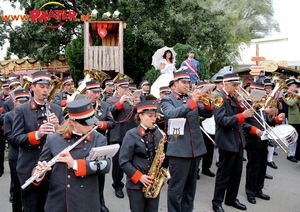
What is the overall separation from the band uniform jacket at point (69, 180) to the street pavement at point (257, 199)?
285 cm

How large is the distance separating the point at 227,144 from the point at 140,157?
2.10 m

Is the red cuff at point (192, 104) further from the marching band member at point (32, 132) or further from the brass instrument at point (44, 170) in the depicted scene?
the brass instrument at point (44, 170)

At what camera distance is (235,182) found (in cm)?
611

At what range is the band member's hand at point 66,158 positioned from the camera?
3166mm

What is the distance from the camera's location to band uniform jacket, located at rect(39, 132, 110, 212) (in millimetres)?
3361

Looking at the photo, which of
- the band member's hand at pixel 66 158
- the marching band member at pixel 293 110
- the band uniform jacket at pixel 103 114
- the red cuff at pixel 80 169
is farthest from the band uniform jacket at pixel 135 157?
the marching band member at pixel 293 110

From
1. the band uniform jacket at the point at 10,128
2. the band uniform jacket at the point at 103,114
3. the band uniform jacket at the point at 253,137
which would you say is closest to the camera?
the band uniform jacket at the point at 10,128

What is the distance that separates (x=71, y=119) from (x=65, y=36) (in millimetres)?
22729

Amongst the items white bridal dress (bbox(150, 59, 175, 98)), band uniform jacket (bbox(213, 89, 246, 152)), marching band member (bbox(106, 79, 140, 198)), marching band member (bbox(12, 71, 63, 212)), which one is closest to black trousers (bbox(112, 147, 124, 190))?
marching band member (bbox(106, 79, 140, 198))

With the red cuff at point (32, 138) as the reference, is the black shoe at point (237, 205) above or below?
below

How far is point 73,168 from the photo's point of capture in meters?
3.25

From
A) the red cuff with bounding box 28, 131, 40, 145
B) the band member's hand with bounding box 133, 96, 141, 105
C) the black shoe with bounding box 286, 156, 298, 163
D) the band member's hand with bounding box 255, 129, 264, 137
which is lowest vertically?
the black shoe with bounding box 286, 156, 298, 163

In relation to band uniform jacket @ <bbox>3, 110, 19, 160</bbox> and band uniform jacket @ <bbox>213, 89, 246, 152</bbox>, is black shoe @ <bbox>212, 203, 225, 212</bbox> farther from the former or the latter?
band uniform jacket @ <bbox>3, 110, 19, 160</bbox>
